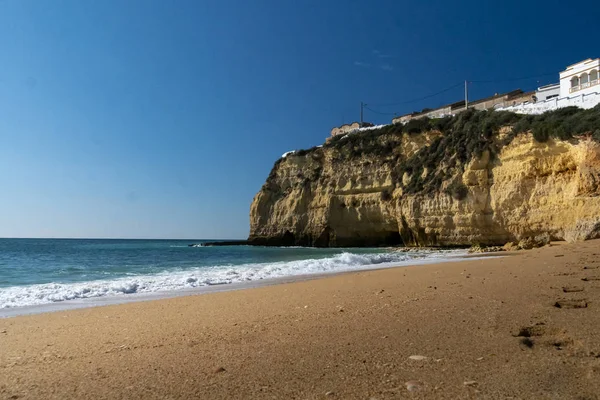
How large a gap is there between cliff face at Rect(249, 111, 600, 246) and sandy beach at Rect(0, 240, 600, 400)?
777 inches

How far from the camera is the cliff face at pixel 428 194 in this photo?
23.2 m

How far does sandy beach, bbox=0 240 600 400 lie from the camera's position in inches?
102

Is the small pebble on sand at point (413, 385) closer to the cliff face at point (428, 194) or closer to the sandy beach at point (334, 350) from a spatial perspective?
the sandy beach at point (334, 350)

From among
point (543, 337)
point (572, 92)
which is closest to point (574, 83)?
point (572, 92)

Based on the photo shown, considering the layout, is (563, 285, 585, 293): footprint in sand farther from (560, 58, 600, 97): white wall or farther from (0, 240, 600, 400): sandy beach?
(560, 58, 600, 97): white wall

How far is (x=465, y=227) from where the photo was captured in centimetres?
3027

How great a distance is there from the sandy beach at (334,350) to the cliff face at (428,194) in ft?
64.8

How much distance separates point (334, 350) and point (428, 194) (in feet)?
104

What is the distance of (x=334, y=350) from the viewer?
3373 mm

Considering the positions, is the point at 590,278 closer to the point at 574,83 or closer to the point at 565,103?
the point at 565,103

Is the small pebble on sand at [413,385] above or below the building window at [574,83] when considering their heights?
below

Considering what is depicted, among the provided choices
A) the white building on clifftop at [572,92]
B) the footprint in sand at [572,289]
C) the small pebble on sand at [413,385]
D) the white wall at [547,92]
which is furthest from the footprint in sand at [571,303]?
the white wall at [547,92]

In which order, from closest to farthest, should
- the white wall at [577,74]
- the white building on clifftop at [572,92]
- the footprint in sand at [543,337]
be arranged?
the footprint in sand at [543,337]
the white building on clifftop at [572,92]
the white wall at [577,74]

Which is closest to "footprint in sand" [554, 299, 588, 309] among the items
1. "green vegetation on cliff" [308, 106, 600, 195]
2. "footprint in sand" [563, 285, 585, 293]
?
"footprint in sand" [563, 285, 585, 293]
